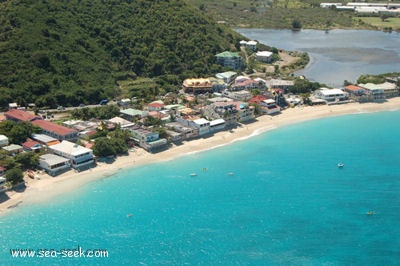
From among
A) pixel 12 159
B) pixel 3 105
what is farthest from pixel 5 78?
pixel 12 159

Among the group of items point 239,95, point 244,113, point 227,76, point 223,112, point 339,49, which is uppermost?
point 227,76

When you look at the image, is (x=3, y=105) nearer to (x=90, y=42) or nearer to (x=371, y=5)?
(x=90, y=42)

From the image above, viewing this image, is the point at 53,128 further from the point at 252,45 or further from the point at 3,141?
the point at 252,45

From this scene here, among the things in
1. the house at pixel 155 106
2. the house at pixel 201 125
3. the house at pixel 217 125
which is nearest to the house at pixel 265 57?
the house at pixel 155 106

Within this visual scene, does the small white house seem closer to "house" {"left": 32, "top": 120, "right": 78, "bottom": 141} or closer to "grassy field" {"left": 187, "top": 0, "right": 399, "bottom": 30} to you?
"house" {"left": 32, "top": 120, "right": 78, "bottom": 141}

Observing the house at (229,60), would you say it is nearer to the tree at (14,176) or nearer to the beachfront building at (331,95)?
the beachfront building at (331,95)

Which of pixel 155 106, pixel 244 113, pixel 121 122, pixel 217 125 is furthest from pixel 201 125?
pixel 121 122

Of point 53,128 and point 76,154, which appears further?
point 53,128
